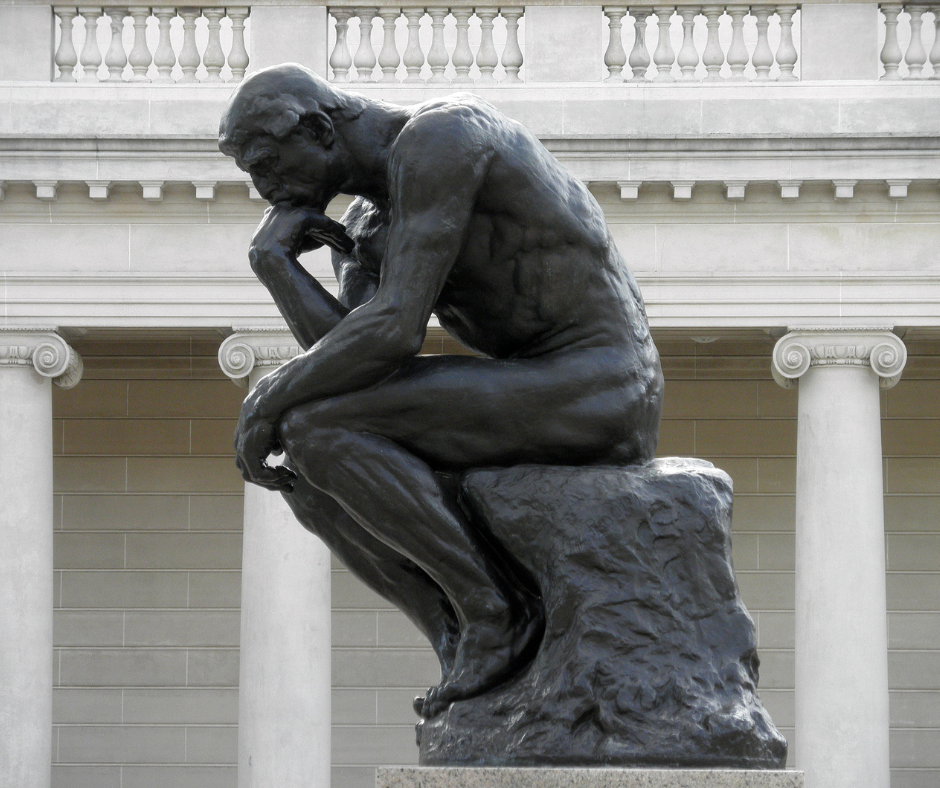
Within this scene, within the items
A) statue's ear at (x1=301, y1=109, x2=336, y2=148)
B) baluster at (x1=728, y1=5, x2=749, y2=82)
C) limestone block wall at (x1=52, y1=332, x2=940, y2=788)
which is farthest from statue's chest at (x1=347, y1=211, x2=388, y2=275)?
limestone block wall at (x1=52, y1=332, x2=940, y2=788)

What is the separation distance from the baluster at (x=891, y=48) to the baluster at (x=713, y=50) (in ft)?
5.22

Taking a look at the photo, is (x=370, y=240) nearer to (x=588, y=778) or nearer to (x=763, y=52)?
(x=588, y=778)

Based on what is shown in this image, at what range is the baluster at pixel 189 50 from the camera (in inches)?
742

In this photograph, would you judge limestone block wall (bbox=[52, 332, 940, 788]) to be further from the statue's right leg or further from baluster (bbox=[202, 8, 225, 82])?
the statue's right leg

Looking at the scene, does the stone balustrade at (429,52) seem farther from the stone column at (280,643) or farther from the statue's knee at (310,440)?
the statue's knee at (310,440)

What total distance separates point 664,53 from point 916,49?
8.09 ft

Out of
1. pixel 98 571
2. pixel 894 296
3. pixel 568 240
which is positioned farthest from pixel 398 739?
pixel 568 240

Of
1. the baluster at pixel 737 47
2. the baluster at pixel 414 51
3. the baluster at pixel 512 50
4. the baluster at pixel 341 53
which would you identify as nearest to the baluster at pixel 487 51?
the baluster at pixel 512 50

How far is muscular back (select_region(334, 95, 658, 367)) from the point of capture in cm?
526

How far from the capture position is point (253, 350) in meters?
18.8

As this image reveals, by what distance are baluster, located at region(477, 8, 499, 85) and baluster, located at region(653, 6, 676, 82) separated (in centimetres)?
160

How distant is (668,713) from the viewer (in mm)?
4887

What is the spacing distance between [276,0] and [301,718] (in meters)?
7.08

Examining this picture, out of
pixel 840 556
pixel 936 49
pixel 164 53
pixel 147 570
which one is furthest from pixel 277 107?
pixel 147 570
